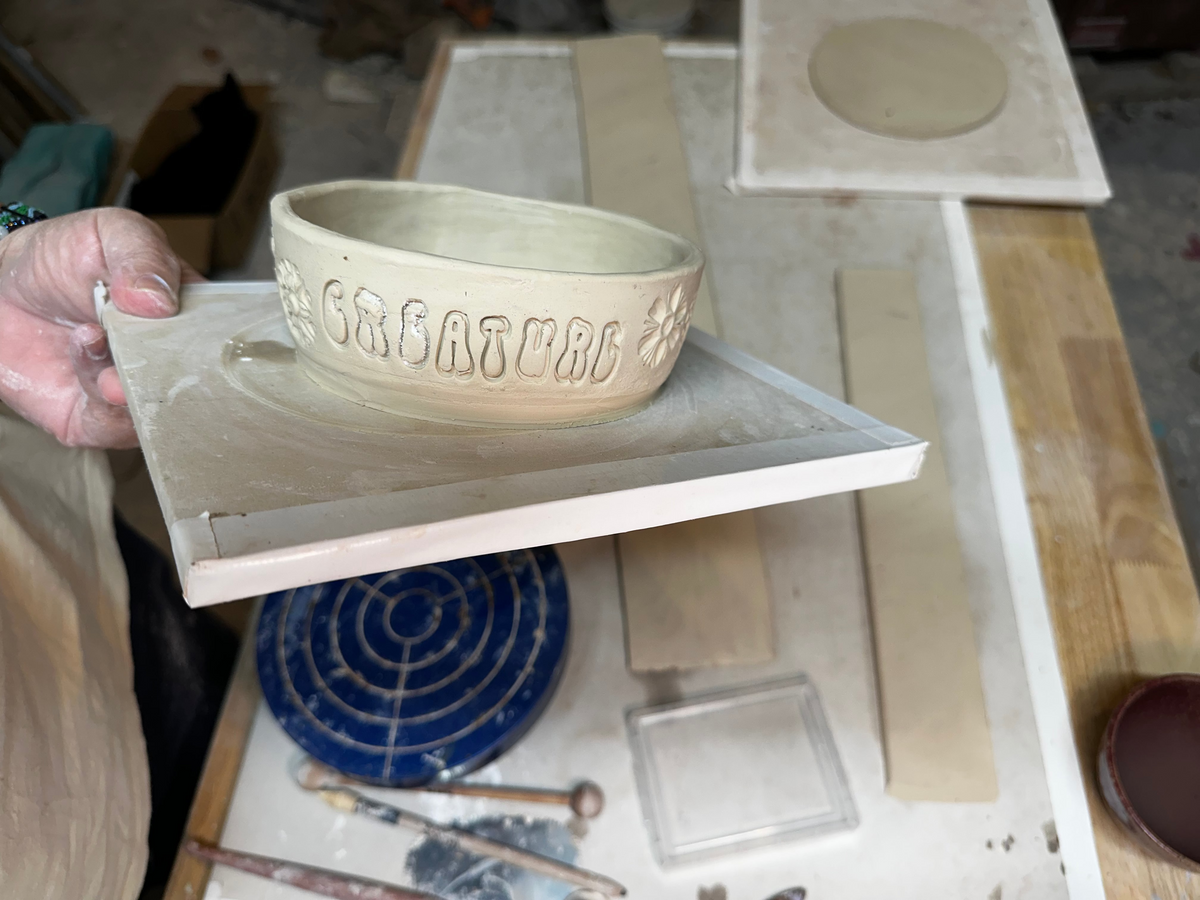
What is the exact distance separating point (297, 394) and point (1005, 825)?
843 millimetres

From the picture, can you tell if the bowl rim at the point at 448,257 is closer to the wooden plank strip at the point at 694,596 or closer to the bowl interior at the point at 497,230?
the bowl interior at the point at 497,230

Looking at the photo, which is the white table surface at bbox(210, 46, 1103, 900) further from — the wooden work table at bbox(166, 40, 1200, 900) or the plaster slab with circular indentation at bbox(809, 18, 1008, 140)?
the plaster slab with circular indentation at bbox(809, 18, 1008, 140)

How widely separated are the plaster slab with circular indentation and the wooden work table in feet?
0.60

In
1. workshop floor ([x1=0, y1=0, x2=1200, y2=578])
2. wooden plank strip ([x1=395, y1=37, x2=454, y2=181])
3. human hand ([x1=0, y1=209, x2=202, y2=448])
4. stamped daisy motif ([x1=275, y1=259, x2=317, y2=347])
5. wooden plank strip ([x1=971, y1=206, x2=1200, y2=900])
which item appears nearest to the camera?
stamped daisy motif ([x1=275, y1=259, x2=317, y2=347])

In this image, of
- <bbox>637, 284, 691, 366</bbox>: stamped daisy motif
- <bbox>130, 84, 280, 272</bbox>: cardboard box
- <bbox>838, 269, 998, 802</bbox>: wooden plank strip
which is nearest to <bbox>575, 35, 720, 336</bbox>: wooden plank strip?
<bbox>838, 269, 998, 802</bbox>: wooden plank strip

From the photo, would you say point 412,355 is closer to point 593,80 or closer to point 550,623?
point 550,623

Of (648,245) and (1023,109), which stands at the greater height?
(648,245)

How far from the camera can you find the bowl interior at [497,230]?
1.83 feet

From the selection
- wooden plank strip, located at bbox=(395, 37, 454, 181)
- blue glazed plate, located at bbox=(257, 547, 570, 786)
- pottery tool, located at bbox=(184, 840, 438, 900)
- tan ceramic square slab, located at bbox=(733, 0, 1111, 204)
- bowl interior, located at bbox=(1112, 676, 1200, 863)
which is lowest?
bowl interior, located at bbox=(1112, 676, 1200, 863)

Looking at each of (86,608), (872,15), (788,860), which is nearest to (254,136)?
(872,15)

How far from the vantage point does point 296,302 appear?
0.50 meters

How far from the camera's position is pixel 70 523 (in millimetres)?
741

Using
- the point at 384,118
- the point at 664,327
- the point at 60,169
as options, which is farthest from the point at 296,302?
the point at 384,118

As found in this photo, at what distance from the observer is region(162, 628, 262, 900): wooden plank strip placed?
29.9 inches
